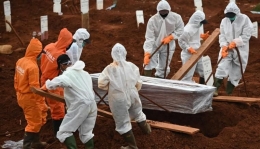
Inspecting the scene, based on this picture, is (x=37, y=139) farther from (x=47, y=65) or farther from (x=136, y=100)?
(x=136, y=100)

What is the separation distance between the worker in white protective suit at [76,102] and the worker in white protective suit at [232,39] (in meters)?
3.28

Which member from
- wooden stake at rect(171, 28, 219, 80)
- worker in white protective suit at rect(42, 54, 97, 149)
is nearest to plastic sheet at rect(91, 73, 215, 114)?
wooden stake at rect(171, 28, 219, 80)

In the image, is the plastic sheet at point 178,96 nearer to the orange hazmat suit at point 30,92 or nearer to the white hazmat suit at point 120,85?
the white hazmat suit at point 120,85

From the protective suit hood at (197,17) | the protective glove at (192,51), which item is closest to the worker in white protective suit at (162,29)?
the protective suit hood at (197,17)

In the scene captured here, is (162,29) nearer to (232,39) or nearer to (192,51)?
(192,51)

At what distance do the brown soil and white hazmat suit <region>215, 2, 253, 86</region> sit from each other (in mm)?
527

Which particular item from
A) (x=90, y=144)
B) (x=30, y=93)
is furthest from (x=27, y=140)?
(x=90, y=144)

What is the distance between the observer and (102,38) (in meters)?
15.3

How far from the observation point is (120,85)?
6965 mm

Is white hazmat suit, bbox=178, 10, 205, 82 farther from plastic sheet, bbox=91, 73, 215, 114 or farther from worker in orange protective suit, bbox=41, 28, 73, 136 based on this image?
worker in orange protective suit, bbox=41, 28, 73, 136

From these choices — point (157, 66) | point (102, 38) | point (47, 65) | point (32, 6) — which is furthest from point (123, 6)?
point (47, 65)

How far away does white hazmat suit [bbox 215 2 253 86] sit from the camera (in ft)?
31.2

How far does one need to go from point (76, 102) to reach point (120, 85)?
64cm

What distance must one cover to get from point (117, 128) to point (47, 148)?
1.20 metres
